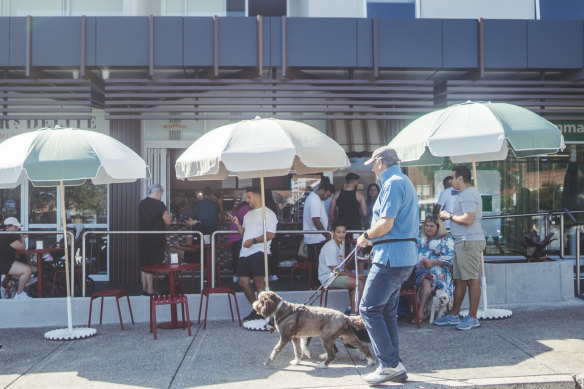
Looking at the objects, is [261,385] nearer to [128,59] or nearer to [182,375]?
[182,375]

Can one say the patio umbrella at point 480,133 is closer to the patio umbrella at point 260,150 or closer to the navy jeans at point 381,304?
the patio umbrella at point 260,150

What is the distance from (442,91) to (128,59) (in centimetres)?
551

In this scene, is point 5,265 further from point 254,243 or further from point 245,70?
point 245,70

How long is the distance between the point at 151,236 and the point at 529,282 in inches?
216

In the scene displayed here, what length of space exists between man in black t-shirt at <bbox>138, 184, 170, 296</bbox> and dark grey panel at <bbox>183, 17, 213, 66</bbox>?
7.70 ft

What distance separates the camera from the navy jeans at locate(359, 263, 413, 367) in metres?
4.82

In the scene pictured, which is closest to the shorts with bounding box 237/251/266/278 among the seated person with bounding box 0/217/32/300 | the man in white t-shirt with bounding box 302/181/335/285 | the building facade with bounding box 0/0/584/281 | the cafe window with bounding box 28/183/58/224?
the man in white t-shirt with bounding box 302/181/335/285

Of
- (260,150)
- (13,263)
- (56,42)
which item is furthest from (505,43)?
(13,263)

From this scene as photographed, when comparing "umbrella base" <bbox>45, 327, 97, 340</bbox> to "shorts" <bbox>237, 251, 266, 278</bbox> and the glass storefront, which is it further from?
the glass storefront

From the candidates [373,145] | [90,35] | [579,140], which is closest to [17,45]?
[90,35]

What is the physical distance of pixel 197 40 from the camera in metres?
9.37

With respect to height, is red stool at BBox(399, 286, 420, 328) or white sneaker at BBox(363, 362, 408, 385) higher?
red stool at BBox(399, 286, 420, 328)

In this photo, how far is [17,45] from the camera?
9.26 meters

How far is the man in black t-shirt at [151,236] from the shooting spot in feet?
26.7
